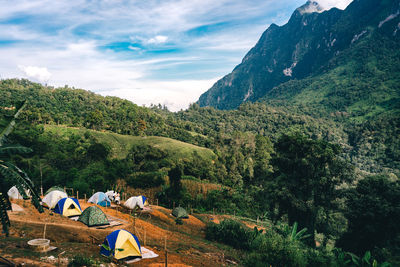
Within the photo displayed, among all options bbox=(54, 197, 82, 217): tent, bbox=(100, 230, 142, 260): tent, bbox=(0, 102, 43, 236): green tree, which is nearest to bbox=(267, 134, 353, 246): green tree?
bbox=(100, 230, 142, 260): tent

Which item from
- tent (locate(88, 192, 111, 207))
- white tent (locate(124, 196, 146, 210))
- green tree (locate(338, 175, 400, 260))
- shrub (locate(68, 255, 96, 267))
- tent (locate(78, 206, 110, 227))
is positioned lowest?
green tree (locate(338, 175, 400, 260))

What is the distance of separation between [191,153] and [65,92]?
71.4 meters

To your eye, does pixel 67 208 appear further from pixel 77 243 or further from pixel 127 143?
pixel 127 143

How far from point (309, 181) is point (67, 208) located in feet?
66.5

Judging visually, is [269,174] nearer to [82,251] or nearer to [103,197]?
[103,197]

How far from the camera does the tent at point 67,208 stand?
16.2m

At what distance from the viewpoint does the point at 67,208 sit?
53.6 ft

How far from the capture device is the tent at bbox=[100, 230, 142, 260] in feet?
33.9

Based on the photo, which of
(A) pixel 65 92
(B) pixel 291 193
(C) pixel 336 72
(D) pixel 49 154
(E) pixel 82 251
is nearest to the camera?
(E) pixel 82 251

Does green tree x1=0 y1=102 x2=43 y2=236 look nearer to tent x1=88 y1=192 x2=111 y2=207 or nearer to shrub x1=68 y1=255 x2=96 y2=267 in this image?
shrub x1=68 y1=255 x2=96 y2=267

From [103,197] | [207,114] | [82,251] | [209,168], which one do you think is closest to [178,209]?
[103,197]

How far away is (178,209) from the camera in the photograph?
22.4 meters

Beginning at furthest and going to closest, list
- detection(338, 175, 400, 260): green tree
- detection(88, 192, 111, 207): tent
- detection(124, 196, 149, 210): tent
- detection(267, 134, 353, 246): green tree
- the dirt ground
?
detection(267, 134, 353, 246): green tree, detection(124, 196, 149, 210): tent, detection(88, 192, 111, 207): tent, detection(338, 175, 400, 260): green tree, the dirt ground

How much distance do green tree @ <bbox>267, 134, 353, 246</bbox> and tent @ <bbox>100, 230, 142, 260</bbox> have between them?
1527 centimetres
